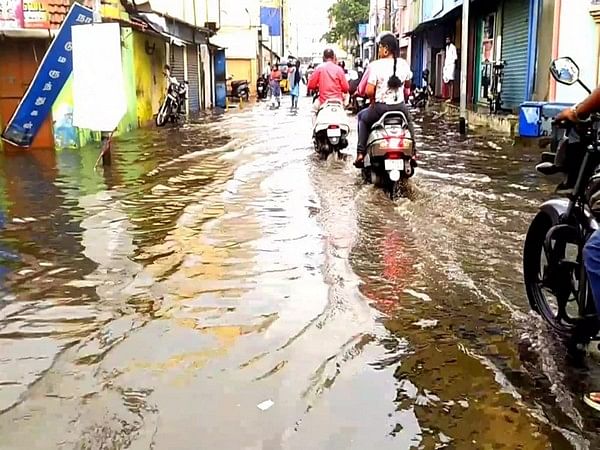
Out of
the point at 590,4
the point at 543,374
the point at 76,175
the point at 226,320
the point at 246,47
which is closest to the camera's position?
the point at 543,374

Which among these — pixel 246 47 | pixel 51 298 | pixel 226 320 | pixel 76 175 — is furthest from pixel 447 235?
pixel 246 47

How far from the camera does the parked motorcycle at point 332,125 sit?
40.5ft

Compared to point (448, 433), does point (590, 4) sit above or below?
above

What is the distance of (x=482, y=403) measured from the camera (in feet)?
11.4

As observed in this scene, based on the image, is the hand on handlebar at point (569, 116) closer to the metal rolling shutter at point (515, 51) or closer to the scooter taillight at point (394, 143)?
the scooter taillight at point (394, 143)

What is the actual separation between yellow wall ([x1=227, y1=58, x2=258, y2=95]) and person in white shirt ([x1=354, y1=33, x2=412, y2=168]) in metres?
36.8

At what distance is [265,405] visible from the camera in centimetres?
346

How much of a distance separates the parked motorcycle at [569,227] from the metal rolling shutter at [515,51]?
46.5 ft

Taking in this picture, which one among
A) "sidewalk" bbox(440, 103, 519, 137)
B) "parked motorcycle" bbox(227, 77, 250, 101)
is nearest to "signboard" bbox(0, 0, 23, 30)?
"sidewalk" bbox(440, 103, 519, 137)

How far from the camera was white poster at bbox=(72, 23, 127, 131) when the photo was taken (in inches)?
436

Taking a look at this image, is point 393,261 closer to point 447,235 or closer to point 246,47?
point 447,235

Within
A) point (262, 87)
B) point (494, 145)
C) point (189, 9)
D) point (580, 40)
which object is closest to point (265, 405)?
point (494, 145)

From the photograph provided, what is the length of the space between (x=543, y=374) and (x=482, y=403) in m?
0.47

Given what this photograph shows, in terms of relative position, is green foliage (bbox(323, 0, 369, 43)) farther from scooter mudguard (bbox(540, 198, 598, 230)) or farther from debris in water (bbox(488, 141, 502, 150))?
scooter mudguard (bbox(540, 198, 598, 230))
